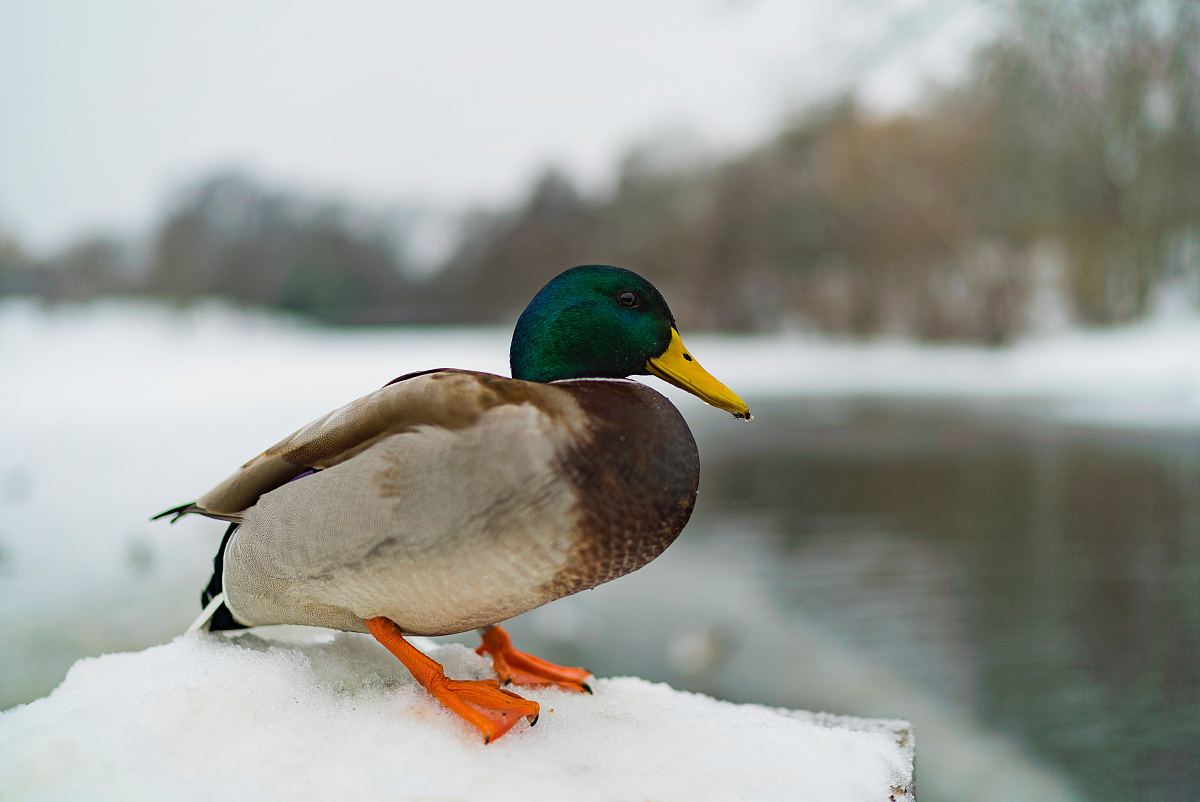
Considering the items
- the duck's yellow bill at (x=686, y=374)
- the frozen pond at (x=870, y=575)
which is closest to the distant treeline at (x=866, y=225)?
the frozen pond at (x=870, y=575)

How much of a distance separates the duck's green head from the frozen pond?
1.01m

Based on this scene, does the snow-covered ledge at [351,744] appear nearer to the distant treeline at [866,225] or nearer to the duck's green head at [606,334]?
the duck's green head at [606,334]

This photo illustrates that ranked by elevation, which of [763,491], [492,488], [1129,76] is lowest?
[763,491]

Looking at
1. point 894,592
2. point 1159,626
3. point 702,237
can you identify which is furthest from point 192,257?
point 1159,626

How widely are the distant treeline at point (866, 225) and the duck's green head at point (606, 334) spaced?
4.33 metres

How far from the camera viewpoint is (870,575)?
3182 millimetres

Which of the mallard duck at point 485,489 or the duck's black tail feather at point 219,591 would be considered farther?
the duck's black tail feather at point 219,591

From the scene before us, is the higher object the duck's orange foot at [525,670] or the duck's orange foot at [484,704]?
the duck's orange foot at [484,704]

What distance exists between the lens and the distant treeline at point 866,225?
485 cm

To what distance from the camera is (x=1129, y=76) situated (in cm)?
451

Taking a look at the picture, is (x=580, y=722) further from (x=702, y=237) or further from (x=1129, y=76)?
(x=702, y=237)

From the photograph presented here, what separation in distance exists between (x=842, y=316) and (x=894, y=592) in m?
9.79

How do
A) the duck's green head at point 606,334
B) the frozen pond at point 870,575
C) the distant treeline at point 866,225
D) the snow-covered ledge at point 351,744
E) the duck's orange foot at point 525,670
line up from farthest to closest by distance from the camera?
the distant treeline at point 866,225 → the frozen pond at point 870,575 → the duck's orange foot at point 525,670 → the duck's green head at point 606,334 → the snow-covered ledge at point 351,744

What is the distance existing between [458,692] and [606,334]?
40cm
